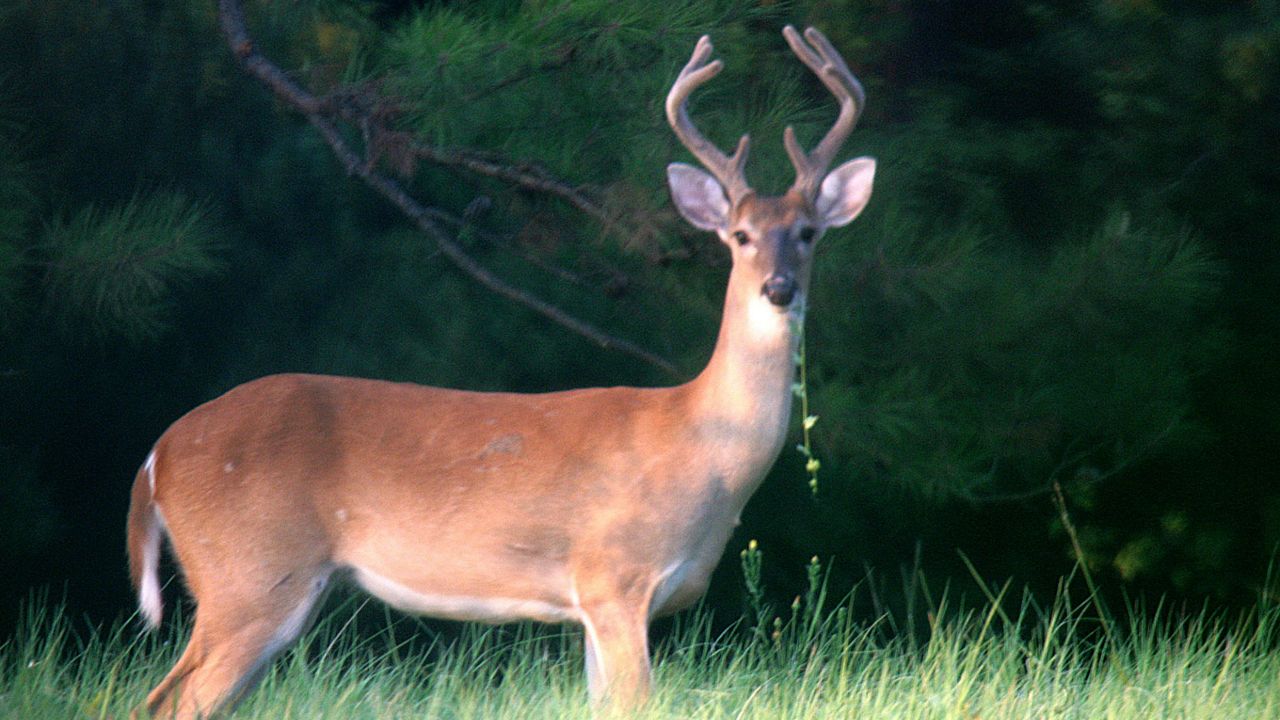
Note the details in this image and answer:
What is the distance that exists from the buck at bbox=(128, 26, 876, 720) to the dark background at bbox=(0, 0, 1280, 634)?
40 cm

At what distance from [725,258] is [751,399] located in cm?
60

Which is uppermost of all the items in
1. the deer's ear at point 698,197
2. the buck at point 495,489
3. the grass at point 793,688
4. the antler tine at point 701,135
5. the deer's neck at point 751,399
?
the antler tine at point 701,135

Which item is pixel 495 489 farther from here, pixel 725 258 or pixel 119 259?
pixel 119 259

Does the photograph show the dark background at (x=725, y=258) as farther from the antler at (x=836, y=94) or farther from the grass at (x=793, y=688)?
the grass at (x=793, y=688)

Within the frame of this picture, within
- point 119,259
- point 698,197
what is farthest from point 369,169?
point 698,197

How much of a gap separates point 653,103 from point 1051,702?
1739 mm

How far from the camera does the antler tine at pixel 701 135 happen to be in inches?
156

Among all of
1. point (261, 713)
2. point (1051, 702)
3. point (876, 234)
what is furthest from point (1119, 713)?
point (261, 713)

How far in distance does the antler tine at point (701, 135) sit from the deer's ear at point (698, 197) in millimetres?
42

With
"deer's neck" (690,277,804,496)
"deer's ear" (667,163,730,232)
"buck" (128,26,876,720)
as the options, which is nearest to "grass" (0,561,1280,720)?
"buck" (128,26,876,720)

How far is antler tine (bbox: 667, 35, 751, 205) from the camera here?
3959mm

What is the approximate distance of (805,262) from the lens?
404cm

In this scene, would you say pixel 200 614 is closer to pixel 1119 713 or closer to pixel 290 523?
pixel 290 523

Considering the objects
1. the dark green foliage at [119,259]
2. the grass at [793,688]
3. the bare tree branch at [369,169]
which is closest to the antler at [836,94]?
the bare tree branch at [369,169]
